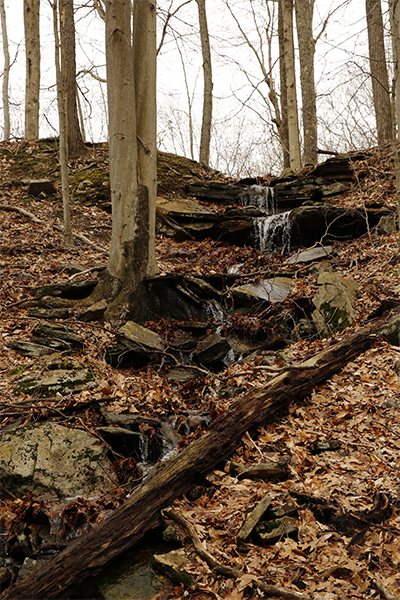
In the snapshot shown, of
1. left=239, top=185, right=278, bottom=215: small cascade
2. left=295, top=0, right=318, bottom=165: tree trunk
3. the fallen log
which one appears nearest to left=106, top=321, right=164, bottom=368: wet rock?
the fallen log

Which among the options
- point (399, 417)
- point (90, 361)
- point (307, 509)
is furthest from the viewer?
point (90, 361)

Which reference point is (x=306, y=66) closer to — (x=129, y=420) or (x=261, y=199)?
(x=261, y=199)

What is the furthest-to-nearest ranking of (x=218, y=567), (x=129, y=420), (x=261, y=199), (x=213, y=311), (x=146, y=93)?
(x=261, y=199) < (x=213, y=311) < (x=146, y=93) < (x=129, y=420) < (x=218, y=567)

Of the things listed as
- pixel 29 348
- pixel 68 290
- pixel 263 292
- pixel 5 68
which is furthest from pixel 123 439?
pixel 5 68

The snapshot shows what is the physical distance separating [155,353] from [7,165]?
1003 cm

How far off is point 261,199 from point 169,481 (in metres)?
9.95

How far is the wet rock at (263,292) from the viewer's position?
7.32 meters

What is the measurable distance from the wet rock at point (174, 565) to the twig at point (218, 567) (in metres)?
0.12

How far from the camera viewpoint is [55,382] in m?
4.95

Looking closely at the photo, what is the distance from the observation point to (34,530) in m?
3.51

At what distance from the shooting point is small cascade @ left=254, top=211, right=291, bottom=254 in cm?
1021

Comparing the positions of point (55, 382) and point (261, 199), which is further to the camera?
point (261, 199)

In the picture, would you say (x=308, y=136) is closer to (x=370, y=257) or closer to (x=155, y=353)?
(x=370, y=257)

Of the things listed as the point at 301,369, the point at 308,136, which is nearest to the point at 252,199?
the point at 308,136
